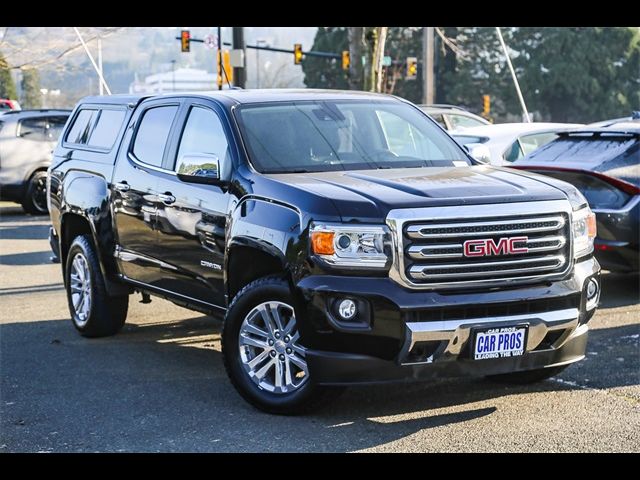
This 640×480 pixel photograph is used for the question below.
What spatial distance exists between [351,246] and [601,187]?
4.72 m

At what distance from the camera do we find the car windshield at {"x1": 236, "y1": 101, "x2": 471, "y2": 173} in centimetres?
703

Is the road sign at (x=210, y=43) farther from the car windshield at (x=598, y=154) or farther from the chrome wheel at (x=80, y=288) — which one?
the chrome wheel at (x=80, y=288)

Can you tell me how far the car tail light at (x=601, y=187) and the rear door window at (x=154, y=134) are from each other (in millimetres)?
3933

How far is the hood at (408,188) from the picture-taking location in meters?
5.97

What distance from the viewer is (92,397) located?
22.8 feet

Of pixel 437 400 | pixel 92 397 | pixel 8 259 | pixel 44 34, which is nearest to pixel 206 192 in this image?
pixel 92 397

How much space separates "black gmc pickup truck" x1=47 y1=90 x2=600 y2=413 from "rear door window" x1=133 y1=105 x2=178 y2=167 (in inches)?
1.0

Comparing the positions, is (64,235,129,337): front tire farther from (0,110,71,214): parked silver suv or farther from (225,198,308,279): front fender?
(0,110,71,214): parked silver suv

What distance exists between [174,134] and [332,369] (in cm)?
265

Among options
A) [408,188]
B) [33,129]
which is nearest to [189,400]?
[408,188]

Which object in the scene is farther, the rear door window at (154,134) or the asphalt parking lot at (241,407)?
the rear door window at (154,134)

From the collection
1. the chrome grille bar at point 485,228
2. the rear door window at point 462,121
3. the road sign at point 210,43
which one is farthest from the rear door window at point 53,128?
the road sign at point 210,43
